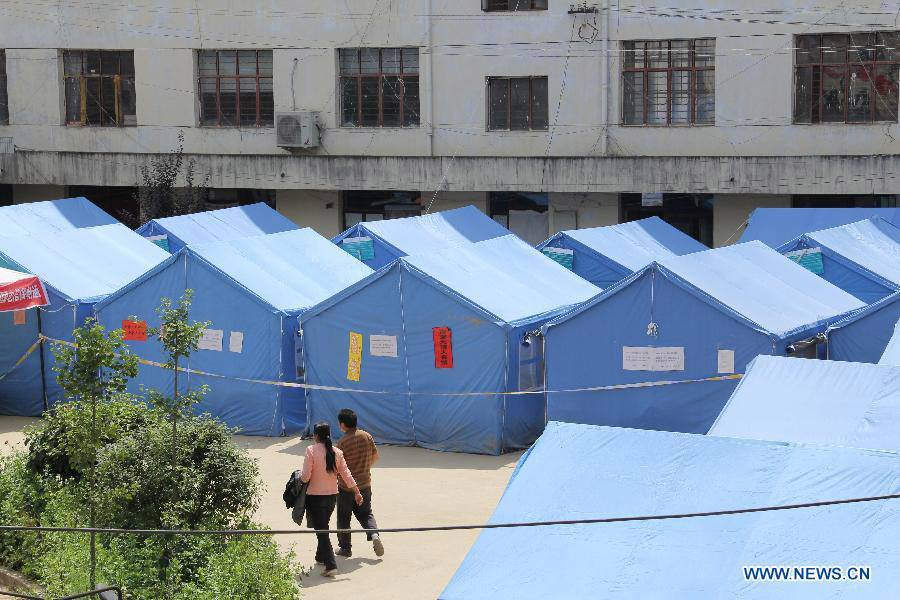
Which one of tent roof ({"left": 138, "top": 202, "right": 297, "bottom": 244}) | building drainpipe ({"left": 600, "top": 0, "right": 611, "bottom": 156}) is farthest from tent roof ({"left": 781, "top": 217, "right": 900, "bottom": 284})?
tent roof ({"left": 138, "top": 202, "right": 297, "bottom": 244})

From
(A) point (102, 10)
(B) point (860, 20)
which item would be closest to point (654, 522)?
(B) point (860, 20)

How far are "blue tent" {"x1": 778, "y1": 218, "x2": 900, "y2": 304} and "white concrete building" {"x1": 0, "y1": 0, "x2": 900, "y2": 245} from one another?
7125 mm

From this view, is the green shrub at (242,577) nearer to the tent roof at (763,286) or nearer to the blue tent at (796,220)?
the tent roof at (763,286)

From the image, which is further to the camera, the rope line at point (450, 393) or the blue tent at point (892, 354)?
the rope line at point (450, 393)

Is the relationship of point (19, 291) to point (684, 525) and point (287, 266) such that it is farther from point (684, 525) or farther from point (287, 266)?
point (684, 525)

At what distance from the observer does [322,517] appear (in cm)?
1190

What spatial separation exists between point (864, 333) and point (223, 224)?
12.4 m

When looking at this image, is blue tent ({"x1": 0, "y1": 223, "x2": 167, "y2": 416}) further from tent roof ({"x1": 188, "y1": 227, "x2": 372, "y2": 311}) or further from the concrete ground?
tent roof ({"x1": 188, "y1": 227, "x2": 372, "y2": 311})

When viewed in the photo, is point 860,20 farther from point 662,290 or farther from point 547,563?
point 547,563

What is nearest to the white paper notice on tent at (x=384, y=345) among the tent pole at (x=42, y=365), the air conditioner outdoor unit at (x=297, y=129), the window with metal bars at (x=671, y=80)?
the tent pole at (x=42, y=365)

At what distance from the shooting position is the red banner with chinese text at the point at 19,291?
1783 centimetres

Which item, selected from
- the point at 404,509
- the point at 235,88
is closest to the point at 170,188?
the point at 235,88

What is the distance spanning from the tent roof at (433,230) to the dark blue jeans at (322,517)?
35.2 feet

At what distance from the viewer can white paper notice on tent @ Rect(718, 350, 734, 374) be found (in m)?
15.8
